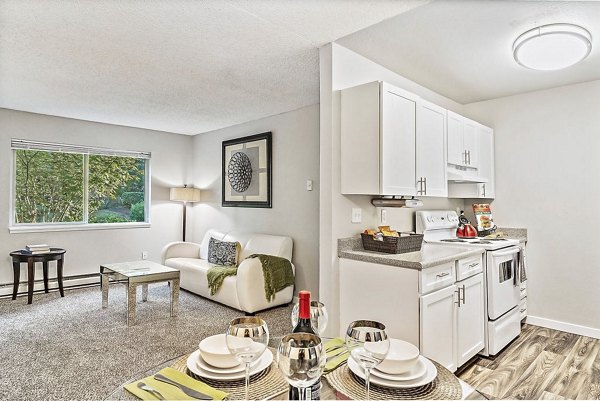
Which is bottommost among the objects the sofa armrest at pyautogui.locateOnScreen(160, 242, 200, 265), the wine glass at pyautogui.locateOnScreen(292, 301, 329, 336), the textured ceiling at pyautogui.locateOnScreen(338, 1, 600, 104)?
the sofa armrest at pyautogui.locateOnScreen(160, 242, 200, 265)

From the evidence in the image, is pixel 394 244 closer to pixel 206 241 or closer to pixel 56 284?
pixel 206 241

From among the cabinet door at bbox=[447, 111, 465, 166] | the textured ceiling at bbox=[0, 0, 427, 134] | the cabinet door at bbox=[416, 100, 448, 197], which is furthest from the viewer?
the cabinet door at bbox=[447, 111, 465, 166]

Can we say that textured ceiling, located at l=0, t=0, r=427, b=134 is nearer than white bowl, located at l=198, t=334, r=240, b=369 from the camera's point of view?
No

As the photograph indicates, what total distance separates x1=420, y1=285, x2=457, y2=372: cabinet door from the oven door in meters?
0.59

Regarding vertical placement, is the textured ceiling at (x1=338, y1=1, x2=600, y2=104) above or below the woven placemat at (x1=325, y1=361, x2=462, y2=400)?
above

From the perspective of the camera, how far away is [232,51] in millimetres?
2771

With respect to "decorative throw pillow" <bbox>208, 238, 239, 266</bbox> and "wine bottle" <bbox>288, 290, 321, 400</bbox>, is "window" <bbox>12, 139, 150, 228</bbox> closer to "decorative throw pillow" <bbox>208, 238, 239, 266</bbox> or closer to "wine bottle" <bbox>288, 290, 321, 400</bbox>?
"decorative throw pillow" <bbox>208, 238, 239, 266</bbox>

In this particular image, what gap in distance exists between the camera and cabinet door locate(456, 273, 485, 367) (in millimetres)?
2516

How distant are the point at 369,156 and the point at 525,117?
2292 mm

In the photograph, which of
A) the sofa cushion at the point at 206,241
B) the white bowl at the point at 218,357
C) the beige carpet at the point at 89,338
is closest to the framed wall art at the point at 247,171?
the sofa cushion at the point at 206,241

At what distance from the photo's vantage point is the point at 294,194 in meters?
4.54

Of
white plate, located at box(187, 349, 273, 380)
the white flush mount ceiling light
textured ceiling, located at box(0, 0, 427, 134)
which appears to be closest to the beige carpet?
white plate, located at box(187, 349, 273, 380)

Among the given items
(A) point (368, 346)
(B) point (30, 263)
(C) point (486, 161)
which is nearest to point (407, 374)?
(A) point (368, 346)

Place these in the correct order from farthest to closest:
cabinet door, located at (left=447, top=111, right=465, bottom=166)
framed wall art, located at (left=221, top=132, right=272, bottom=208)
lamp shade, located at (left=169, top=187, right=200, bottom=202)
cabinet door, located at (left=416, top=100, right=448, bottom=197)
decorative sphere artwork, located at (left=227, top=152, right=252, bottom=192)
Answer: lamp shade, located at (left=169, top=187, right=200, bottom=202) < decorative sphere artwork, located at (left=227, top=152, right=252, bottom=192) < framed wall art, located at (left=221, top=132, right=272, bottom=208) < cabinet door, located at (left=447, top=111, right=465, bottom=166) < cabinet door, located at (left=416, top=100, right=448, bottom=197)
